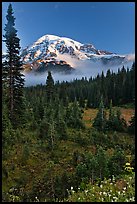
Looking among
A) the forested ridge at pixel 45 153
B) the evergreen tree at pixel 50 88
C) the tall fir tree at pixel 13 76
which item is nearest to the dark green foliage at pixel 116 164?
the forested ridge at pixel 45 153

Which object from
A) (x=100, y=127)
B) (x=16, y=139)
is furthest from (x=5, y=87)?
(x=100, y=127)

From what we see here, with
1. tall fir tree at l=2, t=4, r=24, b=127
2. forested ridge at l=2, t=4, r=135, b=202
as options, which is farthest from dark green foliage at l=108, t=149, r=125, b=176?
tall fir tree at l=2, t=4, r=24, b=127

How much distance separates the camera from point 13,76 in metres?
30.6

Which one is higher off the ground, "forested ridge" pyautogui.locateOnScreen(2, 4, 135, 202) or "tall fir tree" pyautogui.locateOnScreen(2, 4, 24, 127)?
"tall fir tree" pyautogui.locateOnScreen(2, 4, 24, 127)

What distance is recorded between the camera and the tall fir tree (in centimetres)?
3023

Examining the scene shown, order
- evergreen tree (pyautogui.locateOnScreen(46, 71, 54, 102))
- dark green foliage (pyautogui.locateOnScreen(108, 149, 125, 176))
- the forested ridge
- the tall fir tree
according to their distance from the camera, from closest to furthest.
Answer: the forested ridge
dark green foliage (pyautogui.locateOnScreen(108, 149, 125, 176))
the tall fir tree
evergreen tree (pyautogui.locateOnScreen(46, 71, 54, 102))

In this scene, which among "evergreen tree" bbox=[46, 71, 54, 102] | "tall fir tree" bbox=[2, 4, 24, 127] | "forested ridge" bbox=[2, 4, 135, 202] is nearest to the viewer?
"forested ridge" bbox=[2, 4, 135, 202]

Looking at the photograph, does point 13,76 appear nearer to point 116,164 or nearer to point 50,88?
point 116,164

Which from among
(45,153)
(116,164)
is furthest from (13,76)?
(116,164)

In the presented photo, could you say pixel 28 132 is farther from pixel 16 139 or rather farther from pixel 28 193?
pixel 28 193

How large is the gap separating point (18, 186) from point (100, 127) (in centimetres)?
2753

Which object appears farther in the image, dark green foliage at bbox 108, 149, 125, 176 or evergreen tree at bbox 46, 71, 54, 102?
evergreen tree at bbox 46, 71, 54, 102

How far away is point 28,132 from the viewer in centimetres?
3412

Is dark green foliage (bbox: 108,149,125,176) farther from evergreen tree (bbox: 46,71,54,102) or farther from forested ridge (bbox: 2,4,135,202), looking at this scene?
evergreen tree (bbox: 46,71,54,102)
